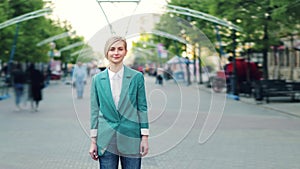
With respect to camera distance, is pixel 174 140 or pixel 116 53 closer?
pixel 116 53

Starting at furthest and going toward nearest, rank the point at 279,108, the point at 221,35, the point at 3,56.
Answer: the point at 3,56 < the point at 221,35 < the point at 279,108

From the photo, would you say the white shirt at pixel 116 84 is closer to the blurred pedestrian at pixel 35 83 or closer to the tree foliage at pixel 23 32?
the blurred pedestrian at pixel 35 83

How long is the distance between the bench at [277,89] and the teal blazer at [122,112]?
1946 centimetres

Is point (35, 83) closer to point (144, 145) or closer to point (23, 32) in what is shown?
point (144, 145)

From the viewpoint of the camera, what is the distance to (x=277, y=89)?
23.9 m

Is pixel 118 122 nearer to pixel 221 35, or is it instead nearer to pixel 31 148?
pixel 31 148

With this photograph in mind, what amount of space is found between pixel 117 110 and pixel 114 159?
0.46 m

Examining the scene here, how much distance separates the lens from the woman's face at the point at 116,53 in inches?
179

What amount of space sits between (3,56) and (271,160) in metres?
29.7

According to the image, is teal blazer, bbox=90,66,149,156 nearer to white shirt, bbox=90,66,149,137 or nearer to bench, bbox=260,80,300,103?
white shirt, bbox=90,66,149,137

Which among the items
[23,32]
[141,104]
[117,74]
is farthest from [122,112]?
[23,32]

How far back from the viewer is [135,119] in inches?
180

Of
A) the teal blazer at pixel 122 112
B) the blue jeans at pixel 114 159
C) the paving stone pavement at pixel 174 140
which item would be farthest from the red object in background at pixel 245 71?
the teal blazer at pixel 122 112

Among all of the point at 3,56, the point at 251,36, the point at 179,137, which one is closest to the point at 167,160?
the point at 179,137
